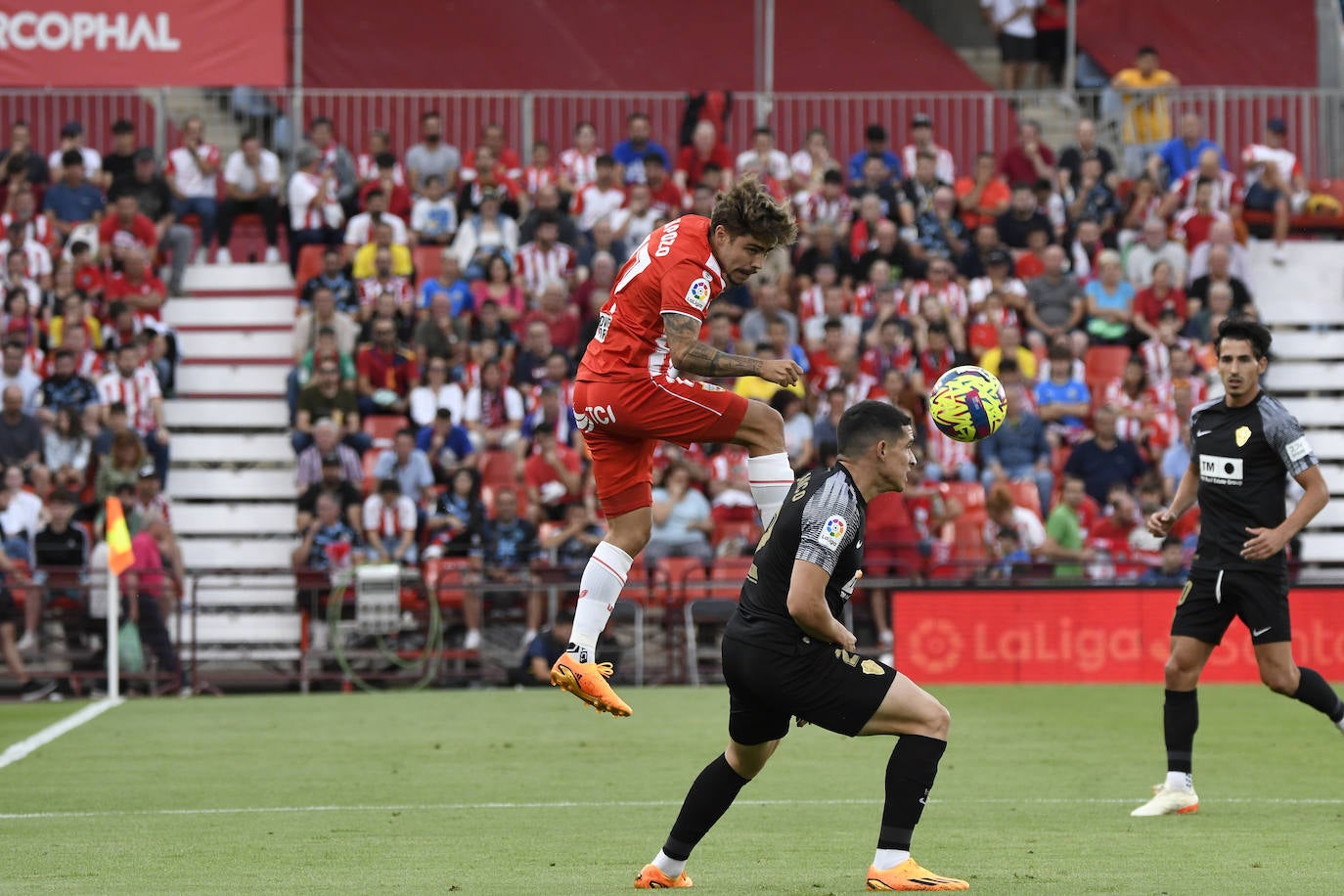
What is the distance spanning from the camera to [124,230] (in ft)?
75.8

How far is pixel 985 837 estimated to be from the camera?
30.2 feet

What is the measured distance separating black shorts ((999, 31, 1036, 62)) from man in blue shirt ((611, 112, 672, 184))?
6127mm

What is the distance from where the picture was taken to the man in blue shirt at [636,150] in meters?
24.2

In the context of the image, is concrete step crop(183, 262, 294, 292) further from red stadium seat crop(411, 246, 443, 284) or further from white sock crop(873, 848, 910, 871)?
white sock crop(873, 848, 910, 871)

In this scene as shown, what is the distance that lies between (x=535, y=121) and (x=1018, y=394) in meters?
8.75

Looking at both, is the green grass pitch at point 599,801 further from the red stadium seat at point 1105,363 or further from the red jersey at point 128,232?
the red jersey at point 128,232

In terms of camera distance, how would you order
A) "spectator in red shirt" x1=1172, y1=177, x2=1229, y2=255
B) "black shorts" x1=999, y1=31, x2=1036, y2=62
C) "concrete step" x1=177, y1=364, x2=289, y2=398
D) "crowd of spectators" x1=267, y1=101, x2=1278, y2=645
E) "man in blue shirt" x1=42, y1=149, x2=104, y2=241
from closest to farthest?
1. "crowd of spectators" x1=267, y1=101, x2=1278, y2=645
2. "concrete step" x1=177, y1=364, x2=289, y2=398
3. "man in blue shirt" x1=42, y1=149, x2=104, y2=241
4. "spectator in red shirt" x1=1172, y1=177, x2=1229, y2=255
5. "black shorts" x1=999, y1=31, x2=1036, y2=62

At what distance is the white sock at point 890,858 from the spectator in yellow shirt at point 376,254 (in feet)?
53.6

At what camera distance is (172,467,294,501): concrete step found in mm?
Result: 22125

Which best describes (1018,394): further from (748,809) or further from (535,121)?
(748,809)

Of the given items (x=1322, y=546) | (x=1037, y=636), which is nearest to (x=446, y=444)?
(x=1037, y=636)

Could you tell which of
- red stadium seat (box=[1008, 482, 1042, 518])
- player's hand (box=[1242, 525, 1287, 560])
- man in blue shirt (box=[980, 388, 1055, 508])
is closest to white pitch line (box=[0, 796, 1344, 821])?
player's hand (box=[1242, 525, 1287, 560])

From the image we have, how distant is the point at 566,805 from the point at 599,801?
8.9 inches

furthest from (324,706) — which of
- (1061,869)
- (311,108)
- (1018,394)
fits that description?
(311,108)
